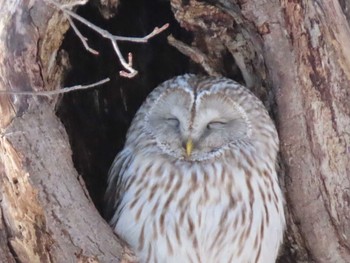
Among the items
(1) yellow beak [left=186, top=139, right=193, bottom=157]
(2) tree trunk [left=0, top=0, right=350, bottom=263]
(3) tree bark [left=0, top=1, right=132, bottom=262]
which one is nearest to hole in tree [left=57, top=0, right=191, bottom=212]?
(2) tree trunk [left=0, top=0, right=350, bottom=263]

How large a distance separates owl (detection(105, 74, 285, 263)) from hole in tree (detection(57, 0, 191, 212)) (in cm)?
57

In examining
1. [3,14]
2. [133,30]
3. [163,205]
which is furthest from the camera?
[133,30]

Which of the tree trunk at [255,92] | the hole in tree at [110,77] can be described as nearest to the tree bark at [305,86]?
the tree trunk at [255,92]

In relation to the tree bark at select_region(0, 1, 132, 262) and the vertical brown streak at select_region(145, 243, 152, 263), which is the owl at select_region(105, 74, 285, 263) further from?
the tree bark at select_region(0, 1, 132, 262)

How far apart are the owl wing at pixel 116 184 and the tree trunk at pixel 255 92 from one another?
42cm

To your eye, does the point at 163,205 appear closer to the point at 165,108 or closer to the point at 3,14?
the point at 165,108

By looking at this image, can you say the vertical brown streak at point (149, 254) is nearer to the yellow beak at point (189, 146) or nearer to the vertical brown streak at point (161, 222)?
the vertical brown streak at point (161, 222)

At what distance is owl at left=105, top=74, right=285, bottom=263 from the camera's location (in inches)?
150

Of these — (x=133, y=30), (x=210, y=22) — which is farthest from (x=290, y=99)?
(x=133, y=30)

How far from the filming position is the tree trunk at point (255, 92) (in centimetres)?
340

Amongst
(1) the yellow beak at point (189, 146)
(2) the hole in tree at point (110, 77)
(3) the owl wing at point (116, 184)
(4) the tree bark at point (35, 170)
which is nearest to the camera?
(4) the tree bark at point (35, 170)

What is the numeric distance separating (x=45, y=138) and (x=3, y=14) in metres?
0.51

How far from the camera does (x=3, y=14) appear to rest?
3.41 metres

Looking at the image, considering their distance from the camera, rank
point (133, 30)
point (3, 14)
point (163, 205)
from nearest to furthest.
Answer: point (3, 14), point (163, 205), point (133, 30)
